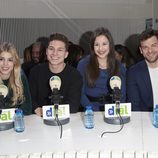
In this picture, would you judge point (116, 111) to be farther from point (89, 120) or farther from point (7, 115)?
point (7, 115)

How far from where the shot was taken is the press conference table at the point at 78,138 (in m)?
1.81

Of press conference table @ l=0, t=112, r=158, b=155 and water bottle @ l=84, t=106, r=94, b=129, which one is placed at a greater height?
water bottle @ l=84, t=106, r=94, b=129

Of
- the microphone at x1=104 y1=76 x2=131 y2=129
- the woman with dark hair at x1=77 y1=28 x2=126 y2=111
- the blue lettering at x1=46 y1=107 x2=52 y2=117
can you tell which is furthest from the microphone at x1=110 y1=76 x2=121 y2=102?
the woman with dark hair at x1=77 y1=28 x2=126 y2=111

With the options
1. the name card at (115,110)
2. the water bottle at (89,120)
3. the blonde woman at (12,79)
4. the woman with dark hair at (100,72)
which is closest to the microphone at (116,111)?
the name card at (115,110)

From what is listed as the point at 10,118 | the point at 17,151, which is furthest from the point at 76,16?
the point at 17,151

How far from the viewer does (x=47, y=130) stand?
82.1 inches

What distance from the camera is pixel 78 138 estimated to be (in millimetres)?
1940

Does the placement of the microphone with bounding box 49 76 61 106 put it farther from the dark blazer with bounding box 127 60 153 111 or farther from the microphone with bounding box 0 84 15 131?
the dark blazer with bounding box 127 60 153 111

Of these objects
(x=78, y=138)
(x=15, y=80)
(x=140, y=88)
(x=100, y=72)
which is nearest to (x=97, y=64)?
(x=100, y=72)

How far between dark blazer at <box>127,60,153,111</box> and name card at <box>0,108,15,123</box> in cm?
111

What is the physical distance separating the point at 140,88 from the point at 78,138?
101 centimetres

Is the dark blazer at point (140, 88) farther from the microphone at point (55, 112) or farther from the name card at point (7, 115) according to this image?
the name card at point (7, 115)

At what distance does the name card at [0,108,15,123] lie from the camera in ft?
6.83

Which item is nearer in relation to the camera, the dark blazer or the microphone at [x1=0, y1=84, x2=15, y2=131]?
the microphone at [x1=0, y1=84, x2=15, y2=131]
